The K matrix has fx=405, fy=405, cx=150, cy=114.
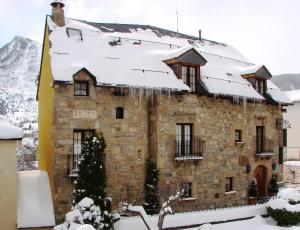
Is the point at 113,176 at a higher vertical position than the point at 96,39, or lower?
lower

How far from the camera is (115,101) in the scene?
17.8m

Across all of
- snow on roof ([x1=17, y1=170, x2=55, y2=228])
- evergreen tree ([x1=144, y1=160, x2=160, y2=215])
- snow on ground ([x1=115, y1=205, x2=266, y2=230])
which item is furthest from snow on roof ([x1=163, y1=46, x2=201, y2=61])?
snow on roof ([x1=17, y1=170, x2=55, y2=228])

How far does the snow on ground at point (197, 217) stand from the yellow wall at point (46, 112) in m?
3.56

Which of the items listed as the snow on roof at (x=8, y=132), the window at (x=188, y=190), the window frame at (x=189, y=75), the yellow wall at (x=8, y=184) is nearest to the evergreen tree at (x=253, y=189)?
the window at (x=188, y=190)

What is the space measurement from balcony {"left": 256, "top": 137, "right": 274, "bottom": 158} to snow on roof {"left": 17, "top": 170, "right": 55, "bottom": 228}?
486 inches

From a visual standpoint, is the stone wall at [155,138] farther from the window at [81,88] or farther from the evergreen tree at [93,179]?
the evergreen tree at [93,179]

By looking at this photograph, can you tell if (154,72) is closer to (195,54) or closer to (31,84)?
(195,54)

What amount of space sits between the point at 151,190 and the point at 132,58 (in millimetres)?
6358

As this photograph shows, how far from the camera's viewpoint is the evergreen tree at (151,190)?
18.1 meters

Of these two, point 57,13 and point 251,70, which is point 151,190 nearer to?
point 57,13

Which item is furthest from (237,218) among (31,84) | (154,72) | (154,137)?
(31,84)

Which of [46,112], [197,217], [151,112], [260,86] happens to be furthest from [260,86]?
[46,112]

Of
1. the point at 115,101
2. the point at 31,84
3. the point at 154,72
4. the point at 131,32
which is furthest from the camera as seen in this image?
the point at 31,84

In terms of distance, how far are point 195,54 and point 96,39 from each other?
16.3 ft
